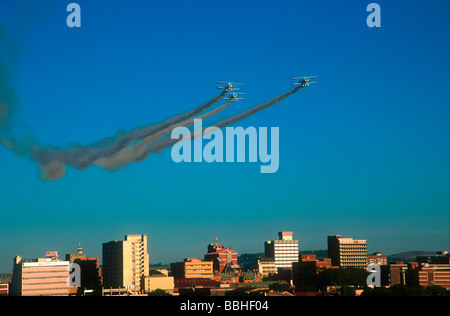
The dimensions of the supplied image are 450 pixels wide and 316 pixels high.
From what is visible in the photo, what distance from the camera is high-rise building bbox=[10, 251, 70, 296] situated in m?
156

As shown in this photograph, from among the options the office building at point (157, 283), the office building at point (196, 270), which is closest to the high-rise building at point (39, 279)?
the office building at point (157, 283)

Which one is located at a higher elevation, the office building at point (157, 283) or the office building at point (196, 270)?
the office building at point (196, 270)

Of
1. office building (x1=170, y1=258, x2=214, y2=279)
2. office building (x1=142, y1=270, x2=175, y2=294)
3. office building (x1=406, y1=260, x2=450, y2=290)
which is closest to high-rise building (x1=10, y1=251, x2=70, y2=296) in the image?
office building (x1=142, y1=270, x2=175, y2=294)

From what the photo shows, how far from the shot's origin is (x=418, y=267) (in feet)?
572

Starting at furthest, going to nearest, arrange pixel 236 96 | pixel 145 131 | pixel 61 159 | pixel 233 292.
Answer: pixel 233 292
pixel 236 96
pixel 145 131
pixel 61 159

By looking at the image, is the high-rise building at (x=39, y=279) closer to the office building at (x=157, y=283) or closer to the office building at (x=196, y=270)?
the office building at (x=157, y=283)

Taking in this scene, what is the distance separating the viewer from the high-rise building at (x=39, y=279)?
15575cm

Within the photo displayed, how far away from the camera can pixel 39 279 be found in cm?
15725

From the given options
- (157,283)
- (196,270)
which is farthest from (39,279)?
(196,270)

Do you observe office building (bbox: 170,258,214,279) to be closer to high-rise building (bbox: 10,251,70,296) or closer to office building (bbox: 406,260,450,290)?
high-rise building (bbox: 10,251,70,296)

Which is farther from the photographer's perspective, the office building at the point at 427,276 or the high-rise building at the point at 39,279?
the office building at the point at 427,276
